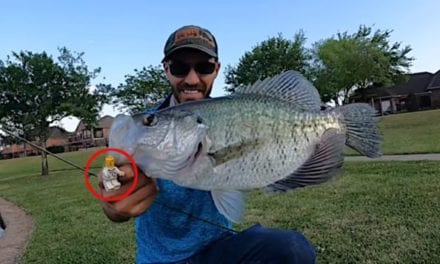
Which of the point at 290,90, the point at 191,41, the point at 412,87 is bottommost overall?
the point at 290,90

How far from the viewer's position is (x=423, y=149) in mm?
12508

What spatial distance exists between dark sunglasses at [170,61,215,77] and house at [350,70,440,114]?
49.0 meters

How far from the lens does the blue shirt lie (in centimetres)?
219

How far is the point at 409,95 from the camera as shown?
5259cm

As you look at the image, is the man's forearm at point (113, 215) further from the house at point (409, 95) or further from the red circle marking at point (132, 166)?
the house at point (409, 95)

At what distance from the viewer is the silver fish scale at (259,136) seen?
4.63 feet

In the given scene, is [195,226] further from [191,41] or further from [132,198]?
[191,41]

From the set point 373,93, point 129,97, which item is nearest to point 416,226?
point 129,97

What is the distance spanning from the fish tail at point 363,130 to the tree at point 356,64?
4441cm

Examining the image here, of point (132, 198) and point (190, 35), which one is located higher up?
point (190, 35)

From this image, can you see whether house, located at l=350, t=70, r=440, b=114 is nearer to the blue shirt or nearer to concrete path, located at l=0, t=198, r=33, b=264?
concrete path, located at l=0, t=198, r=33, b=264

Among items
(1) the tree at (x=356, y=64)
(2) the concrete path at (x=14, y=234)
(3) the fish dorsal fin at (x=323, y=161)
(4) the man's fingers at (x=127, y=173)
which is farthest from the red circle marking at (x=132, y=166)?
(1) the tree at (x=356, y=64)

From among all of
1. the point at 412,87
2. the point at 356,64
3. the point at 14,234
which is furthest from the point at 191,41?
the point at 412,87

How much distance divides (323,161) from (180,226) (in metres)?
0.92
